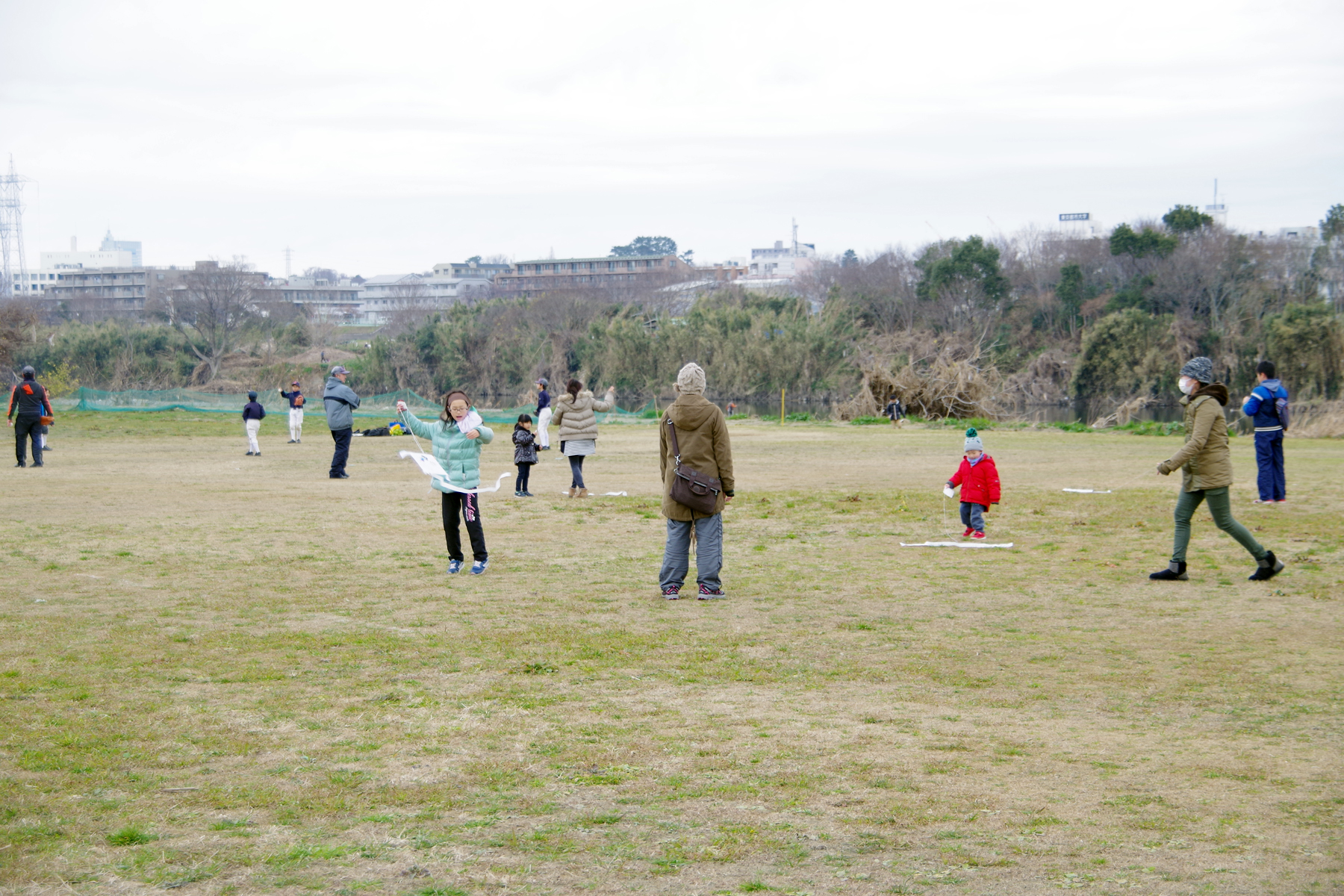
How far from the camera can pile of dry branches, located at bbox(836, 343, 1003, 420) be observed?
42438 mm

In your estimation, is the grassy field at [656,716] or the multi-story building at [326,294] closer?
the grassy field at [656,716]

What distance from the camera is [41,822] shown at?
13.4 feet

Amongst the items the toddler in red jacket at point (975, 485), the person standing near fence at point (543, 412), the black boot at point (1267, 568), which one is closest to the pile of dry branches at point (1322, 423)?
the person standing near fence at point (543, 412)

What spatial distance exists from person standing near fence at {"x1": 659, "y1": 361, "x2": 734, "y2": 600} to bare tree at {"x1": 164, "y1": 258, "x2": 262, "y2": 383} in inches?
2772

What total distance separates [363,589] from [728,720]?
4332 mm

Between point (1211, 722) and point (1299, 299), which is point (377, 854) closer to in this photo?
point (1211, 722)

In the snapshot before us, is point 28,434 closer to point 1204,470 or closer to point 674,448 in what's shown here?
point 674,448

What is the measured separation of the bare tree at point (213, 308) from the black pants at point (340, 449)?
59.5 meters

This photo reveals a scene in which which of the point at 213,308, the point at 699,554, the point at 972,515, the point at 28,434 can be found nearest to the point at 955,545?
the point at 972,515

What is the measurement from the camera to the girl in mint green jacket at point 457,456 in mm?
9477

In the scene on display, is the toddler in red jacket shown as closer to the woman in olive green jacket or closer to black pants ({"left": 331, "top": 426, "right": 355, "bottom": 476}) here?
the woman in olive green jacket

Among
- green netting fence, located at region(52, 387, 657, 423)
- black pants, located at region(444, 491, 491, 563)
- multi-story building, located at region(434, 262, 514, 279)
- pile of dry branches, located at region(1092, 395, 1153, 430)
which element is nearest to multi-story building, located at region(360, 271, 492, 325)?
multi-story building, located at region(434, 262, 514, 279)

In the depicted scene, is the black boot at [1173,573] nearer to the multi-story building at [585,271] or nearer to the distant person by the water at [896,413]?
the distant person by the water at [896,413]

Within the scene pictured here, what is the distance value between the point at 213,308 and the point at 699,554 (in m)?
76.2
